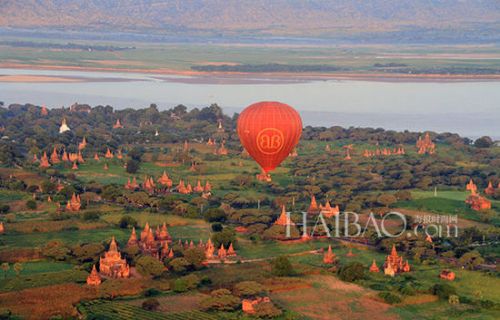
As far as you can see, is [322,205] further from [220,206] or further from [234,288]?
[234,288]

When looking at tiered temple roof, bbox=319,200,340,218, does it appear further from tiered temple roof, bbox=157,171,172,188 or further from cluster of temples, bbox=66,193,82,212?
cluster of temples, bbox=66,193,82,212

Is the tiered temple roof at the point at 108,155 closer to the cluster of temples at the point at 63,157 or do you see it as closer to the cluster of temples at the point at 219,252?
the cluster of temples at the point at 63,157

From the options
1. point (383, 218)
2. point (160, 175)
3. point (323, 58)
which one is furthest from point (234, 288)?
point (323, 58)

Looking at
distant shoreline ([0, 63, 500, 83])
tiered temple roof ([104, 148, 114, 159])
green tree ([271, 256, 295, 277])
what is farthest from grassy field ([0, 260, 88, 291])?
distant shoreline ([0, 63, 500, 83])

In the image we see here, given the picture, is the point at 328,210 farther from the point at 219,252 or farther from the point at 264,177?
the point at 264,177

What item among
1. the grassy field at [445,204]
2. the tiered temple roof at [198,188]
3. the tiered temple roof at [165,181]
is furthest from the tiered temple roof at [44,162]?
the grassy field at [445,204]

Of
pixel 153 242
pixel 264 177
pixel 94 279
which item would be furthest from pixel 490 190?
pixel 94 279
